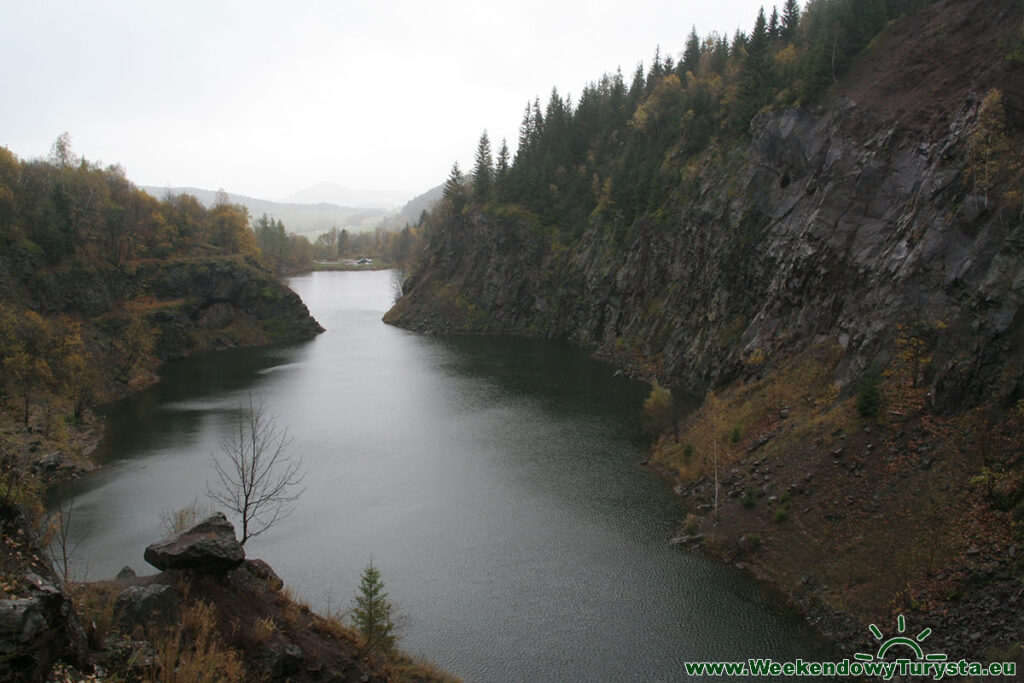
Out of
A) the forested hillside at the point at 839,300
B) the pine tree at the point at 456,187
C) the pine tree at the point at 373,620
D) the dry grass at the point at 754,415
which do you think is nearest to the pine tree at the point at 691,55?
the forested hillside at the point at 839,300

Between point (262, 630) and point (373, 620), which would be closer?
point (262, 630)

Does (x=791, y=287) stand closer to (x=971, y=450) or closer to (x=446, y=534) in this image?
(x=971, y=450)

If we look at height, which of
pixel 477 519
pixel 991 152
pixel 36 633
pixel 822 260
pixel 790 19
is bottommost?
pixel 477 519

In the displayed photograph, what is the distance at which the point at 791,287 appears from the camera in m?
53.3

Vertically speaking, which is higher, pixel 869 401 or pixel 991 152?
pixel 991 152

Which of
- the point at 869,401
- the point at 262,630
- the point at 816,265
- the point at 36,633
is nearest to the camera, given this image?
the point at 36,633

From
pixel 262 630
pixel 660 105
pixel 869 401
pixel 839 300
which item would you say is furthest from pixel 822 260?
pixel 660 105

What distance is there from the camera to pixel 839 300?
48312 millimetres

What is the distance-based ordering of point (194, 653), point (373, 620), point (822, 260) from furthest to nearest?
point (822, 260)
point (373, 620)
point (194, 653)

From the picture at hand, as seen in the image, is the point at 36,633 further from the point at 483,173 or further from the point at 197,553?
the point at 483,173

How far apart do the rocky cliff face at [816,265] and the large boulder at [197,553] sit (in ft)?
111

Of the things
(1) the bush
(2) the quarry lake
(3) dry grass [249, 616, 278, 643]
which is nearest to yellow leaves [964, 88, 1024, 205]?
(1) the bush

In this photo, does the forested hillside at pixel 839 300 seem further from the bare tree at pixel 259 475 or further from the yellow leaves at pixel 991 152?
the bare tree at pixel 259 475

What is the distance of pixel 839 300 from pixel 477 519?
32.9m
